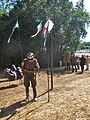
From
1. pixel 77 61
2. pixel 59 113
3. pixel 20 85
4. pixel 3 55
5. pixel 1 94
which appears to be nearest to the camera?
pixel 59 113

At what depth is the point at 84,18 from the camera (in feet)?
75.3

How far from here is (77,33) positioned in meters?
23.3

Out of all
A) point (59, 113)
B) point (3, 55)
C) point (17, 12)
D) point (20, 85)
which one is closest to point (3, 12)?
point (17, 12)

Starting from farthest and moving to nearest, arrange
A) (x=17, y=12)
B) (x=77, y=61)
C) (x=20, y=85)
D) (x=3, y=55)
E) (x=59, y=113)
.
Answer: (x=3, y=55) → (x=17, y=12) → (x=77, y=61) → (x=20, y=85) → (x=59, y=113)

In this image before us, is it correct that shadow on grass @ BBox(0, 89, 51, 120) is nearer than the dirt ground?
No

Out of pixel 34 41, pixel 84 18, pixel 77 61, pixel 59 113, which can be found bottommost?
pixel 59 113

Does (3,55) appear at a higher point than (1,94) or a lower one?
higher

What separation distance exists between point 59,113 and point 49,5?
16.1 meters

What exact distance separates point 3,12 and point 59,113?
16.9m

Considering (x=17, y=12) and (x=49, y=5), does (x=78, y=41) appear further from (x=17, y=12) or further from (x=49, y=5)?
(x=17, y=12)

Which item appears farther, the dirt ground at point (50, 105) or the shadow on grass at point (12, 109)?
the shadow on grass at point (12, 109)

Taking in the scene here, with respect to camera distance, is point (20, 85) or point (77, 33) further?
point (77, 33)

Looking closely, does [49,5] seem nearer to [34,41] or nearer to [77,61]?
[34,41]

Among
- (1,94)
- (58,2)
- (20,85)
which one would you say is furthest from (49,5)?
(1,94)
